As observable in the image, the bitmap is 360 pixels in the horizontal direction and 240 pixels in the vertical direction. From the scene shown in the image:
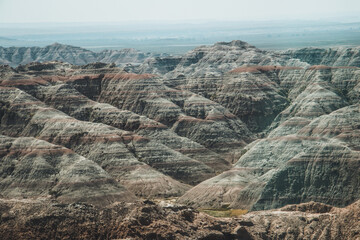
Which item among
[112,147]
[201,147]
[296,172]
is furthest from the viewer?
[201,147]

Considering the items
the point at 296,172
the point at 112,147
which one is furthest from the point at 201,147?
the point at 296,172

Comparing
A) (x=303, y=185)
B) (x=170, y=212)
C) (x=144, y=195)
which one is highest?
(x=170, y=212)

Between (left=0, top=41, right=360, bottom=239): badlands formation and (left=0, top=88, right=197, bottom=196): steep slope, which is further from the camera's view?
(left=0, top=88, right=197, bottom=196): steep slope

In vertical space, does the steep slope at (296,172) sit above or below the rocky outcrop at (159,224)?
below

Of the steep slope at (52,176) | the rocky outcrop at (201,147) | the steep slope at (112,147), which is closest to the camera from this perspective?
the rocky outcrop at (201,147)

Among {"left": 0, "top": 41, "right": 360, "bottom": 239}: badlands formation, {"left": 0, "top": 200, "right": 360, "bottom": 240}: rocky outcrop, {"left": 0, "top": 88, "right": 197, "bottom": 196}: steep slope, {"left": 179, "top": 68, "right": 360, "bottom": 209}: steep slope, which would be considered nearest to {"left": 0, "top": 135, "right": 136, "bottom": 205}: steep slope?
{"left": 0, "top": 41, "right": 360, "bottom": 239}: badlands formation

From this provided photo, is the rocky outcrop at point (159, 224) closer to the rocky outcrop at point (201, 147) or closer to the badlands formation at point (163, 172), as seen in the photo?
the badlands formation at point (163, 172)

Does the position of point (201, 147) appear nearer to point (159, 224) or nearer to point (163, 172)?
point (163, 172)

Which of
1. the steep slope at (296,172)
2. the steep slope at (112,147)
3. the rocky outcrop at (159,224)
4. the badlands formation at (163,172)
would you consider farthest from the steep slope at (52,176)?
the rocky outcrop at (159,224)

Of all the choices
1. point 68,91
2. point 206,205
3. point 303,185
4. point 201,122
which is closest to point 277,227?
point 303,185

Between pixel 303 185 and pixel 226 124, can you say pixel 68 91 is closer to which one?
pixel 226 124

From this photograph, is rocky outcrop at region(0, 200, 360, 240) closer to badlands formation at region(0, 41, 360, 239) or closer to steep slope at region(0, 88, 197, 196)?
badlands formation at region(0, 41, 360, 239)
